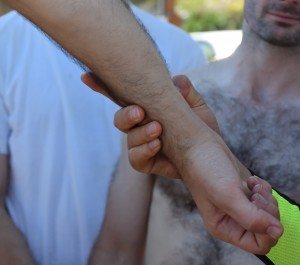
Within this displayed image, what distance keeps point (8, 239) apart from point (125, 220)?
1.04ft

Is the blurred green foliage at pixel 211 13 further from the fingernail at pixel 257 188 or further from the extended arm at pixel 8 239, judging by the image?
the fingernail at pixel 257 188

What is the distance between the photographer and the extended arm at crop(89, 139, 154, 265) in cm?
180

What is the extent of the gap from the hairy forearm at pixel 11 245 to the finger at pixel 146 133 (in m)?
0.69

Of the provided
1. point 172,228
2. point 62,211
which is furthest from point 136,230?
point 62,211

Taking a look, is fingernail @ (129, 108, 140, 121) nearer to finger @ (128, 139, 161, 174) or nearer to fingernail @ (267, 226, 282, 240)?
finger @ (128, 139, 161, 174)

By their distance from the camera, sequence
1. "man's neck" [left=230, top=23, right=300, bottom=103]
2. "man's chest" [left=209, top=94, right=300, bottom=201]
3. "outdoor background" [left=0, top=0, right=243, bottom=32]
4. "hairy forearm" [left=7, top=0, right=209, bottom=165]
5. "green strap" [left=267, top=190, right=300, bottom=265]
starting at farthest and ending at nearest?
"outdoor background" [left=0, top=0, right=243, bottom=32]
"man's neck" [left=230, top=23, right=300, bottom=103]
"man's chest" [left=209, top=94, right=300, bottom=201]
"green strap" [left=267, top=190, right=300, bottom=265]
"hairy forearm" [left=7, top=0, right=209, bottom=165]

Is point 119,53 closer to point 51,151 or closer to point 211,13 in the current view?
point 51,151

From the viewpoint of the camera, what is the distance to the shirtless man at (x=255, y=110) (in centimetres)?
169

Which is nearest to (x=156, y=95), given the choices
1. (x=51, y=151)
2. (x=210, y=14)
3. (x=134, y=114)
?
(x=134, y=114)

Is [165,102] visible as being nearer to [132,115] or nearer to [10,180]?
[132,115]

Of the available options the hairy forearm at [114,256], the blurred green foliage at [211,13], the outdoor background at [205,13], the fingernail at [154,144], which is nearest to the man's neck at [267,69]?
the hairy forearm at [114,256]

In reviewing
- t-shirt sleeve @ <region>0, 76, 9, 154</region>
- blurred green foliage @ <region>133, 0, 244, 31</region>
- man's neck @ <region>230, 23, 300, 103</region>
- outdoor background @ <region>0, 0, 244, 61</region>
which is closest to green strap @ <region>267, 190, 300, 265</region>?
man's neck @ <region>230, 23, 300, 103</region>

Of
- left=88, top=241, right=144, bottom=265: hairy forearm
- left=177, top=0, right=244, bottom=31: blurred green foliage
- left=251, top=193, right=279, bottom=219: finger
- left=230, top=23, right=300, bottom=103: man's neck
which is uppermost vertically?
left=251, top=193, right=279, bottom=219: finger

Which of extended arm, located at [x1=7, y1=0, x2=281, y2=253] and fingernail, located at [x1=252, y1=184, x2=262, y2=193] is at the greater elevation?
extended arm, located at [x1=7, y1=0, x2=281, y2=253]
